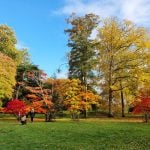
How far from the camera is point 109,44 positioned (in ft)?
199

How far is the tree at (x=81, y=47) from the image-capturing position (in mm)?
61688

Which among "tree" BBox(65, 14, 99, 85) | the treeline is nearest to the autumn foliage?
the treeline

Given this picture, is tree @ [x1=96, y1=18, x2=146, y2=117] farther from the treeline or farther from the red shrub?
the red shrub

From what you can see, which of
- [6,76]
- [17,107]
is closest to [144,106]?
[17,107]

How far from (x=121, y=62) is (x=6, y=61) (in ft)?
54.5

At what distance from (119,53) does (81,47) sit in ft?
19.3

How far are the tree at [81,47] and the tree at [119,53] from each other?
5.82ft

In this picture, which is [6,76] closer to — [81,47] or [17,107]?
[17,107]

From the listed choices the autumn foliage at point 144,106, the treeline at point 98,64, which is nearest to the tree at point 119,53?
the treeline at point 98,64

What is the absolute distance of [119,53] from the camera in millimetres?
A: 60125

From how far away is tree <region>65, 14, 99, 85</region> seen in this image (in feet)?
202

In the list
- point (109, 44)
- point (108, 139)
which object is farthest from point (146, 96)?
point (108, 139)

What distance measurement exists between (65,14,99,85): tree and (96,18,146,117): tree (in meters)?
1.77

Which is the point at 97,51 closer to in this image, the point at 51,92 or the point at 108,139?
the point at 51,92
